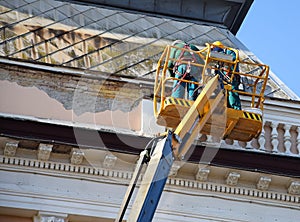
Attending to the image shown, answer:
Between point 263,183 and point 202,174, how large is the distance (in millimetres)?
933

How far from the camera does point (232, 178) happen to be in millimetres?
17172

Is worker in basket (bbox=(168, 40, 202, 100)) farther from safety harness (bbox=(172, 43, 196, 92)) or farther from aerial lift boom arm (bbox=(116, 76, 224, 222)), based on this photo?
aerial lift boom arm (bbox=(116, 76, 224, 222))

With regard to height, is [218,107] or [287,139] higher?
[218,107]

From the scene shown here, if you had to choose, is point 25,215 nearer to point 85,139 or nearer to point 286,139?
point 85,139

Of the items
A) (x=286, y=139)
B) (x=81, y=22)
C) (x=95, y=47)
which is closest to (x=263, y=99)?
(x=286, y=139)

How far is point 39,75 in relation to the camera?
1834 cm

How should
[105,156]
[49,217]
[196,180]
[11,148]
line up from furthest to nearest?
[196,180] < [105,156] < [11,148] < [49,217]

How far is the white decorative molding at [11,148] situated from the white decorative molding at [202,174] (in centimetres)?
266

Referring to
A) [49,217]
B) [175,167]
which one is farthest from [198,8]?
[49,217]

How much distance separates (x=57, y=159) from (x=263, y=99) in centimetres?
315

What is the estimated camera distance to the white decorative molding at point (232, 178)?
17.1m

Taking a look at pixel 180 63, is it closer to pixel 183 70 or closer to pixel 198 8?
pixel 183 70

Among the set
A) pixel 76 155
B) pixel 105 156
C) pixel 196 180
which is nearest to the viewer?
pixel 76 155

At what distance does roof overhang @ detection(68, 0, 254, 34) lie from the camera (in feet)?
81.3
